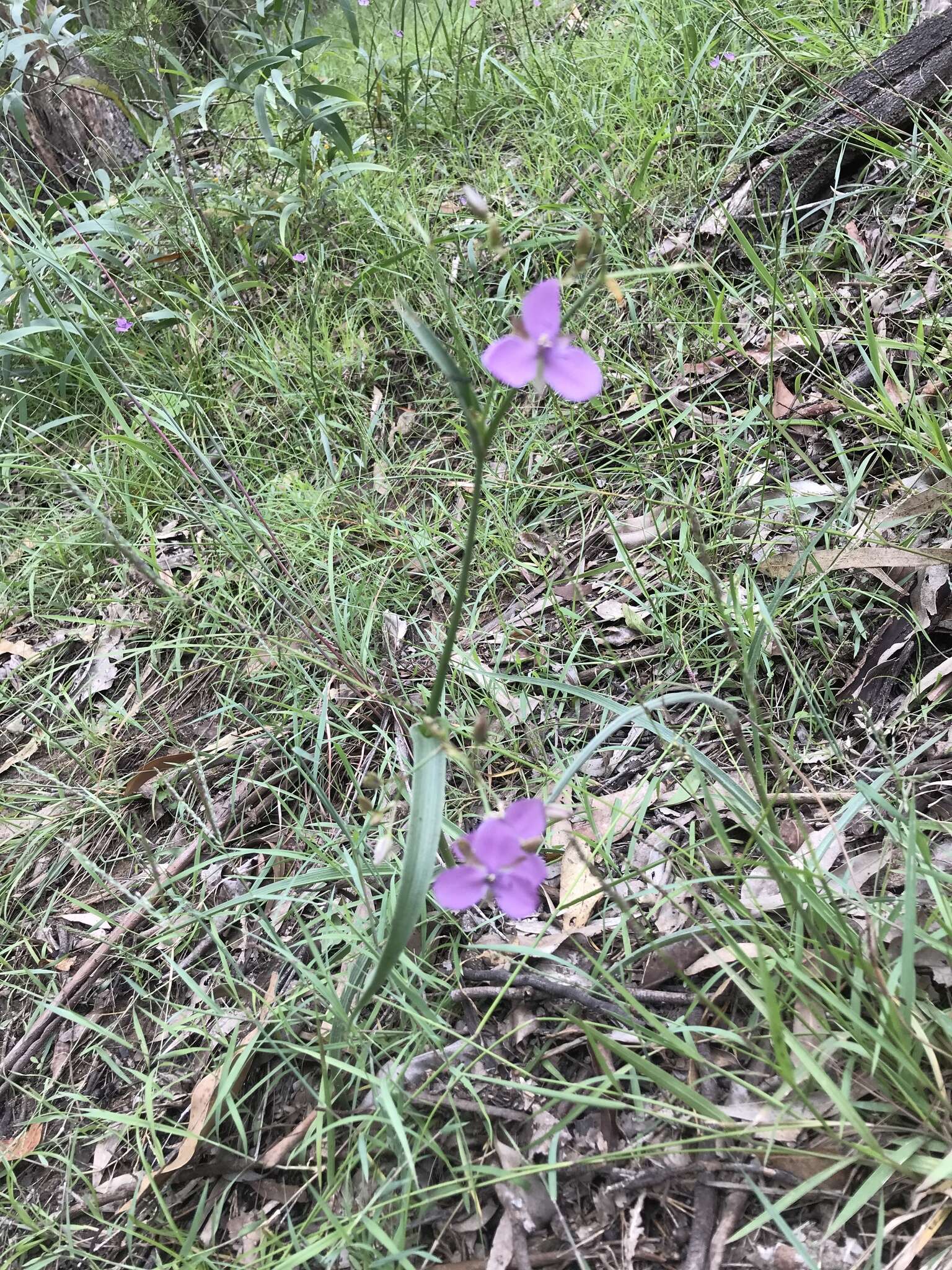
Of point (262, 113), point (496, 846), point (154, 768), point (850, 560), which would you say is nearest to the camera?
point (496, 846)

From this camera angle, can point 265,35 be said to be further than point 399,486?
Yes

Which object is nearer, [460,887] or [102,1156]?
[460,887]

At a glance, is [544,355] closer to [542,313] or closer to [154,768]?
[542,313]

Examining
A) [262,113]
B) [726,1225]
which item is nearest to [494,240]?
[726,1225]

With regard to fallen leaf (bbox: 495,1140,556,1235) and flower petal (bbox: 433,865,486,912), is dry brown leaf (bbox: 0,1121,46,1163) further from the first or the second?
flower petal (bbox: 433,865,486,912)

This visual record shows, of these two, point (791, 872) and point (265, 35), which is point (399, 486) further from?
point (265, 35)

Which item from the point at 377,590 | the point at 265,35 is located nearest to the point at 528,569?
the point at 377,590

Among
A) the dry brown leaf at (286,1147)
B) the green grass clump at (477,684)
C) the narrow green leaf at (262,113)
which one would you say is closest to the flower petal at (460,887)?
the green grass clump at (477,684)

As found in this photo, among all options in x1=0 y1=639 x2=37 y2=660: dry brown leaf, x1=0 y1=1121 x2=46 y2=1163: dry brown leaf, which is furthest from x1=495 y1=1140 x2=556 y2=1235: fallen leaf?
x1=0 y1=639 x2=37 y2=660: dry brown leaf
